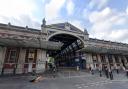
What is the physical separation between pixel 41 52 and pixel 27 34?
502 cm

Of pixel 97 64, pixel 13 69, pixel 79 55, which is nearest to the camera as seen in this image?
pixel 13 69

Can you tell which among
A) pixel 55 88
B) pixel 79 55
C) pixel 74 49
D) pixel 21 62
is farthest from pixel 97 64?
pixel 55 88

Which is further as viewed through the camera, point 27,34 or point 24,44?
point 27,34

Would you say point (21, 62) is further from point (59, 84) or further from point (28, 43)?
point (59, 84)

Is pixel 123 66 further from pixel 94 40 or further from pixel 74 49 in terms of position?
pixel 74 49

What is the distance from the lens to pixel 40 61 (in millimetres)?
24234

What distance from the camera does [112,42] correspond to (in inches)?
1421

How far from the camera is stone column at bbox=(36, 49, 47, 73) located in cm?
2361

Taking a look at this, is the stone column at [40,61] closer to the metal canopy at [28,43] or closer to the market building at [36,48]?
the market building at [36,48]

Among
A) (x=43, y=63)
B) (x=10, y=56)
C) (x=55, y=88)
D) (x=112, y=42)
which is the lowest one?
(x=55, y=88)

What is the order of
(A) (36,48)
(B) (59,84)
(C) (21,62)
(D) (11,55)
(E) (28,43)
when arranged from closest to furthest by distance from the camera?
1. (B) (59,84)
2. (E) (28,43)
3. (D) (11,55)
4. (C) (21,62)
5. (A) (36,48)

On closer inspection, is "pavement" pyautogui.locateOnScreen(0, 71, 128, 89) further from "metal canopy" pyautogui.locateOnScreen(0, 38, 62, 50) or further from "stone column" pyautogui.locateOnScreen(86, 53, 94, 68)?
"stone column" pyautogui.locateOnScreen(86, 53, 94, 68)

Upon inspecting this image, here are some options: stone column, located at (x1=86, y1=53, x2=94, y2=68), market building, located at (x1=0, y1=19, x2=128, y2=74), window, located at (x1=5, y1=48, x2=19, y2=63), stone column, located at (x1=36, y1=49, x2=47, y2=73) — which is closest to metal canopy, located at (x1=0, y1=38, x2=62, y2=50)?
market building, located at (x1=0, y1=19, x2=128, y2=74)

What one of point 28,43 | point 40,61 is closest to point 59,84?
point 28,43
